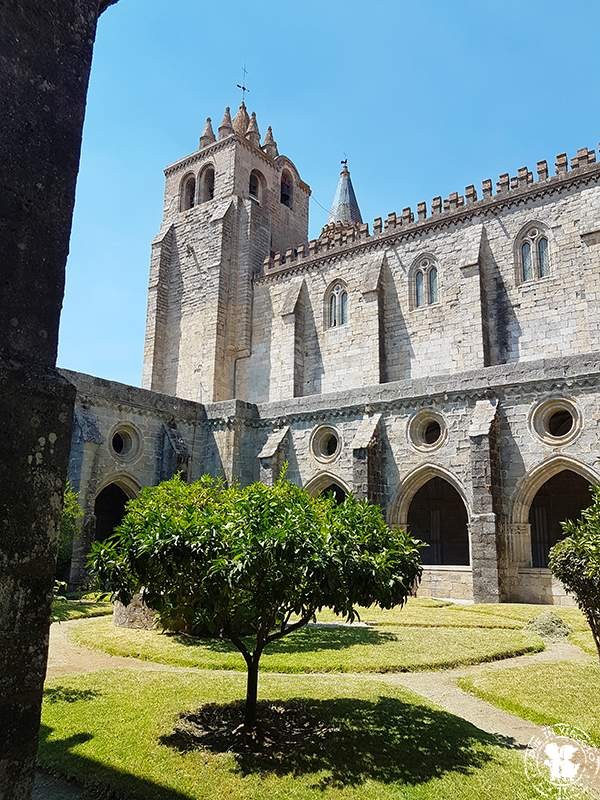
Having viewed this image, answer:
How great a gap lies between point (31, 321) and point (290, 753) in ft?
15.1

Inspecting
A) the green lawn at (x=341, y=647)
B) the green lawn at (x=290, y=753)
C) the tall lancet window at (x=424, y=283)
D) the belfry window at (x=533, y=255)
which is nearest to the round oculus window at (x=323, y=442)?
the tall lancet window at (x=424, y=283)

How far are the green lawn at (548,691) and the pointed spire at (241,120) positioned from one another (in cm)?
3451

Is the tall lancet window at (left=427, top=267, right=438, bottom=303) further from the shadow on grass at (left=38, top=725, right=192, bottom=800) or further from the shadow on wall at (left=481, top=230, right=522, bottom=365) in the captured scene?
the shadow on grass at (left=38, top=725, right=192, bottom=800)

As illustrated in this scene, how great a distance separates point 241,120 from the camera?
3662cm

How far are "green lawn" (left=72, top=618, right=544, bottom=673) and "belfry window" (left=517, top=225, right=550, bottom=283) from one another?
15.4 m

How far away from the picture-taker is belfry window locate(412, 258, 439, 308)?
85.7 ft

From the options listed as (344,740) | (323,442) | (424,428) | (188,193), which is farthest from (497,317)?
(344,740)

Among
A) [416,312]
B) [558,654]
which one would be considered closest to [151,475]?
[416,312]

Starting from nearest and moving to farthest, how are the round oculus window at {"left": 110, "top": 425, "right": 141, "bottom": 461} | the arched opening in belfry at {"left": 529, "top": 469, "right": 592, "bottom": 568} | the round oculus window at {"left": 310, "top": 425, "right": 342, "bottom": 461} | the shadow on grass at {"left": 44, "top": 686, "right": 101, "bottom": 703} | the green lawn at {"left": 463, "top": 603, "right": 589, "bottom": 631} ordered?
1. the shadow on grass at {"left": 44, "top": 686, "right": 101, "bottom": 703}
2. the green lawn at {"left": 463, "top": 603, "right": 589, "bottom": 631}
3. the round oculus window at {"left": 110, "top": 425, "right": 141, "bottom": 461}
4. the round oculus window at {"left": 310, "top": 425, "right": 342, "bottom": 461}
5. the arched opening in belfry at {"left": 529, "top": 469, "right": 592, "bottom": 568}

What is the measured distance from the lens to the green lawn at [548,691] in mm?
6426

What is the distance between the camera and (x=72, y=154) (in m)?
2.80

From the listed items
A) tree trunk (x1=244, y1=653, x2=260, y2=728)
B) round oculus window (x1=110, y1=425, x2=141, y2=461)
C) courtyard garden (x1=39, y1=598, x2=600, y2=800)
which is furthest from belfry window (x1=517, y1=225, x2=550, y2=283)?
tree trunk (x1=244, y1=653, x2=260, y2=728)

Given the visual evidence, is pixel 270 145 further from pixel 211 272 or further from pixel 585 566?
pixel 585 566

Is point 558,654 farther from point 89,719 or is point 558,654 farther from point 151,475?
point 151,475
